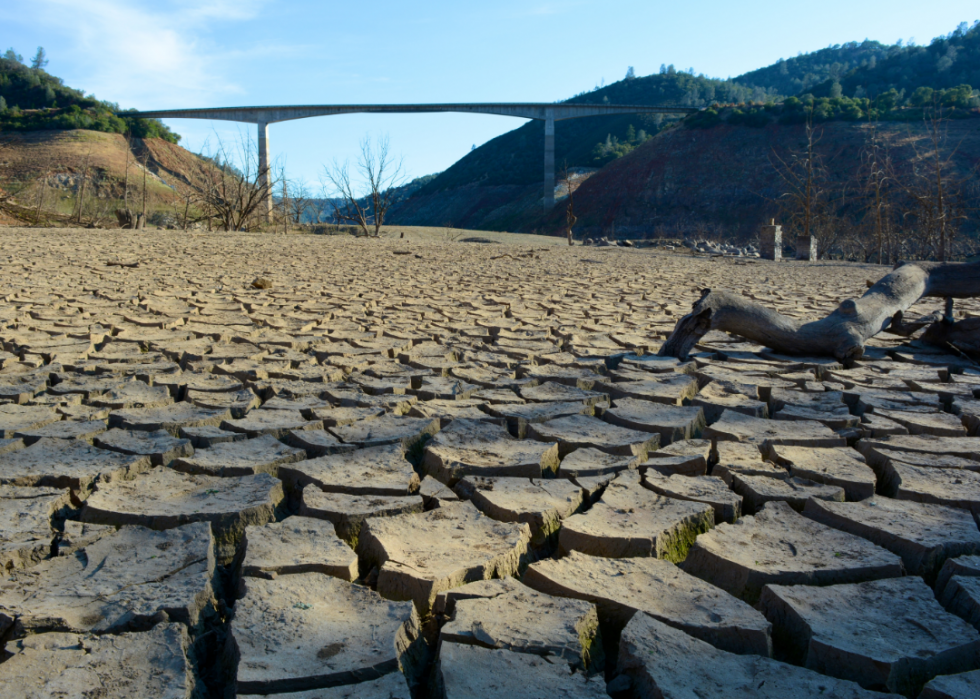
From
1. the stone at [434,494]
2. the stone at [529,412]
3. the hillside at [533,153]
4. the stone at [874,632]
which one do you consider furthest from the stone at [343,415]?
the hillside at [533,153]

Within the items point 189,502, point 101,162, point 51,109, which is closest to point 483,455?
point 189,502

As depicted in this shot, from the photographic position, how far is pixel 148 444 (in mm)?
2221

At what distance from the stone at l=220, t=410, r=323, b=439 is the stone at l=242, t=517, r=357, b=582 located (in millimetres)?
672

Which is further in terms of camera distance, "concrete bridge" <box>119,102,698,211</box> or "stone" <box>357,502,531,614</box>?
"concrete bridge" <box>119,102,698,211</box>

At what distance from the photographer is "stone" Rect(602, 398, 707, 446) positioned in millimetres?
2473

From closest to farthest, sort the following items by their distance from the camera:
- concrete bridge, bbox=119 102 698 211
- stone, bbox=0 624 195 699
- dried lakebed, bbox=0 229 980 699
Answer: stone, bbox=0 624 195 699 → dried lakebed, bbox=0 229 980 699 → concrete bridge, bbox=119 102 698 211

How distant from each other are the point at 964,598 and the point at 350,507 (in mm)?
1369

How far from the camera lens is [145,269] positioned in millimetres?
7113

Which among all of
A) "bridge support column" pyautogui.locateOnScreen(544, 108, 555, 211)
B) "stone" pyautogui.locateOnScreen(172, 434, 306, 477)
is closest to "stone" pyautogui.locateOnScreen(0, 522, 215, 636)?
"stone" pyautogui.locateOnScreen(172, 434, 306, 477)

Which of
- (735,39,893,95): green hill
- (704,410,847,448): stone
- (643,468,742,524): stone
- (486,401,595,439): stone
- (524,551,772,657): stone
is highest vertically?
(735,39,893,95): green hill

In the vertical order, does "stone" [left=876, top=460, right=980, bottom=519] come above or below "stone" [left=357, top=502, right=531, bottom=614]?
above

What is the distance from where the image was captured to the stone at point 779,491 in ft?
6.32

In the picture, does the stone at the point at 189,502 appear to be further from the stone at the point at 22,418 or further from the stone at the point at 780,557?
the stone at the point at 780,557

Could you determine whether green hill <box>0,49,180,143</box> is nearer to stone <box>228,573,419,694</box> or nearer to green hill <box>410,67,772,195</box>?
green hill <box>410,67,772,195</box>
